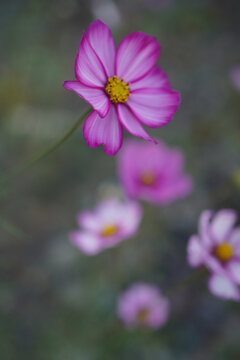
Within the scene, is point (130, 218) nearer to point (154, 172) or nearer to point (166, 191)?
point (166, 191)

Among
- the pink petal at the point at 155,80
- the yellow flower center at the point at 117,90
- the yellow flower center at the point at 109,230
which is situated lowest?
the yellow flower center at the point at 109,230

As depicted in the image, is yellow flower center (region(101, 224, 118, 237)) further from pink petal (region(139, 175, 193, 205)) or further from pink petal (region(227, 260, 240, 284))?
pink petal (region(227, 260, 240, 284))

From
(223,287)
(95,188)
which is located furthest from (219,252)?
(95,188)

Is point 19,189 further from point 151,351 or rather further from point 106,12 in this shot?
point 106,12

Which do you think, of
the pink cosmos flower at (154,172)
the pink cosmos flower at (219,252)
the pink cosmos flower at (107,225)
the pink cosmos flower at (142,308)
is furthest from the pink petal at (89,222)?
the pink cosmos flower at (219,252)

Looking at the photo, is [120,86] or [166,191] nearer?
[120,86]

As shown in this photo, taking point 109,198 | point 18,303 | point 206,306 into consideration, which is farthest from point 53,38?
point 206,306

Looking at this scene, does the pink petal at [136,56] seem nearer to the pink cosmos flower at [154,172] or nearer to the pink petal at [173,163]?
the pink cosmos flower at [154,172]
